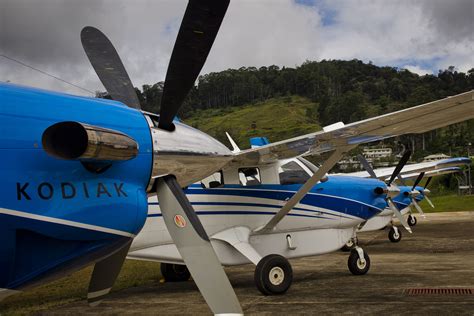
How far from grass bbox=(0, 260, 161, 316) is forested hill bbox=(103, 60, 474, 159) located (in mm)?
95225

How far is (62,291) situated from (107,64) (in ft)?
17.5

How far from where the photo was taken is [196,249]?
4.69 metres

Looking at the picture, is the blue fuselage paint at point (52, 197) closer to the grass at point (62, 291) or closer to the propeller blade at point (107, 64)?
the propeller blade at point (107, 64)

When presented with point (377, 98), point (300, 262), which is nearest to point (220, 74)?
point (377, 98)

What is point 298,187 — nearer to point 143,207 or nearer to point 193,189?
point 193,189

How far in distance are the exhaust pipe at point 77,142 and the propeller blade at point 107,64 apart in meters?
2.59

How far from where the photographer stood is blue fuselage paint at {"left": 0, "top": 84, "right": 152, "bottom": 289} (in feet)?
12.1

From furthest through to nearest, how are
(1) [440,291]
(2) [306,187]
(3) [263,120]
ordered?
(3) [263,120] < (2) [306,187] < (1) [440,291]

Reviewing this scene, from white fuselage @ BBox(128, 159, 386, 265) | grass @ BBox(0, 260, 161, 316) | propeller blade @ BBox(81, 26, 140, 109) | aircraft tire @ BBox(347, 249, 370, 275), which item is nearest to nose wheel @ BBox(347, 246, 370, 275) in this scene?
aircraft tire @ BBox(347, 249, 370, 275)

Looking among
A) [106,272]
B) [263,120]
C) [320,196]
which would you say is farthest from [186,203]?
[263,120]

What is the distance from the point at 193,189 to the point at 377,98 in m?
154

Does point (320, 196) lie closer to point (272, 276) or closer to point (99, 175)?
point (272, 276)

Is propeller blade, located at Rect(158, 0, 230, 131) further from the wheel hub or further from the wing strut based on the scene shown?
the wing strut

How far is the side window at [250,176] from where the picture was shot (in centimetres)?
1031
